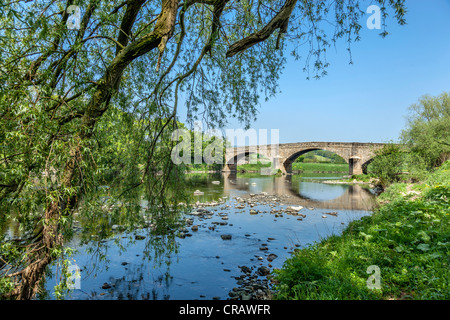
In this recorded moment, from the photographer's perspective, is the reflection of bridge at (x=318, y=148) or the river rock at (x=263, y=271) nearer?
the river rock at (x=263, y=271)

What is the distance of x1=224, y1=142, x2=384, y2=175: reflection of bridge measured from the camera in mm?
33438

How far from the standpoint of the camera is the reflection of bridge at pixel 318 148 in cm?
3344

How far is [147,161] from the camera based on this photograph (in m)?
4.43

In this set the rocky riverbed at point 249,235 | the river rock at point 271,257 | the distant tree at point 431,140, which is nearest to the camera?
the rocky riverbed at point 249,235

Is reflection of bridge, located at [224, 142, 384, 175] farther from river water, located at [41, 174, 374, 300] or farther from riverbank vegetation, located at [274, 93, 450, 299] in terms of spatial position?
riverbank vegetation, located at [274, 93, 450, 299]

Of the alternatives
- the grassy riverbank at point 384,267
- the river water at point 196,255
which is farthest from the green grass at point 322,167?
the grassy riverbank at point 384,267

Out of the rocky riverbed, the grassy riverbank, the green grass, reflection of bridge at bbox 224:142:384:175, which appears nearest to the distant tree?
reflection of bridge at bbox 224:142:384:175

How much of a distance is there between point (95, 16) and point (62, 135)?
273 centimetres

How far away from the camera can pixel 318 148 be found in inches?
1435

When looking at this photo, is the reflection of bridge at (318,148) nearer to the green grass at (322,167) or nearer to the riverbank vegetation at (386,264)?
the green grass at (322,167)

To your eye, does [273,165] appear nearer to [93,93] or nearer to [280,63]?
[280,63]
